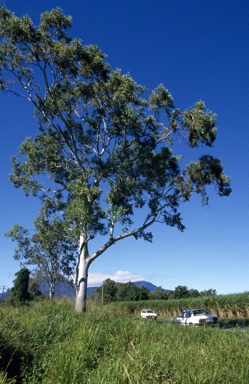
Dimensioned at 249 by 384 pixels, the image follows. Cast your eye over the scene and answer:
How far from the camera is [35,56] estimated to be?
19.5 meters

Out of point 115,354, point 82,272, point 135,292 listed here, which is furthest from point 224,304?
point 135,292

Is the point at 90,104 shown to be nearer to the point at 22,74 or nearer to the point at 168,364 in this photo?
the point at 22,74

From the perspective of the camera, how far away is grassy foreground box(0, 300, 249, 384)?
575 centimetres

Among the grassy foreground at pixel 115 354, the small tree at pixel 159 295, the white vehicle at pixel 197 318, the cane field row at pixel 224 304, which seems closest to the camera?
the grassy foreground at pixel 115 354

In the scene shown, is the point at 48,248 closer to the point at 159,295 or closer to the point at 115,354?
the point at 115,354

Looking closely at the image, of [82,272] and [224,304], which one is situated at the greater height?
[82,272]

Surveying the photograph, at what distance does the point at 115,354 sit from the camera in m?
7.28

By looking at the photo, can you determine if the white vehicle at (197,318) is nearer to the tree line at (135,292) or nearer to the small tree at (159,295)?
the tree line at (135,292)

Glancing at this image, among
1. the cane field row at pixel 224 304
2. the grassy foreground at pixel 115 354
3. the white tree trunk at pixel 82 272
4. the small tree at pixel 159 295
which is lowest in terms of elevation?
the grassy foreground at pixel 115 354

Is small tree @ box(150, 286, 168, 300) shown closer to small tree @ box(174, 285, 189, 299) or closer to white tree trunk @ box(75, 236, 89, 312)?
small tree @ box(174, 285, 189, 299)

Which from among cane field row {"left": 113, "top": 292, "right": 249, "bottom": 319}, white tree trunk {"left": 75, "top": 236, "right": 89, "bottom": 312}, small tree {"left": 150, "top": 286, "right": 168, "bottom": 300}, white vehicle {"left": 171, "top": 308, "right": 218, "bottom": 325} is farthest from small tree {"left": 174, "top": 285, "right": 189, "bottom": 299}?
white tree trunk {"left": 75, "top": 236, "right": 89, "bottom": 312}

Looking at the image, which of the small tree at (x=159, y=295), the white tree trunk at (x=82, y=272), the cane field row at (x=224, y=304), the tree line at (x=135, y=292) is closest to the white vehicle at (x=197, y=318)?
the cane field row at (x=224, y=304)

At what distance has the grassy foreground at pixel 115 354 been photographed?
575cm

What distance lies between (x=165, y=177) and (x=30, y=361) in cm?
1610
